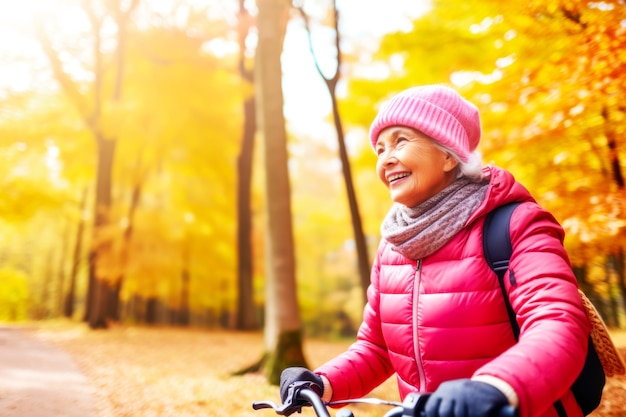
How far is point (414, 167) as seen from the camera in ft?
6.23

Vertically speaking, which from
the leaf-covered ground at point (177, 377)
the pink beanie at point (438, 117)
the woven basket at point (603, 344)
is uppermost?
the pink beanie at point (438, 117)

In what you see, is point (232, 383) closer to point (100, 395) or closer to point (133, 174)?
point (100, 395)

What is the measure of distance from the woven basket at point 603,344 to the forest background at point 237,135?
2.98 meters

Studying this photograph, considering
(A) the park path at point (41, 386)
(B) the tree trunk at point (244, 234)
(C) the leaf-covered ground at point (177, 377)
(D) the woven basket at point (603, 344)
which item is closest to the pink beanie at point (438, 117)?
(D) the woven basket at point (603, 344)

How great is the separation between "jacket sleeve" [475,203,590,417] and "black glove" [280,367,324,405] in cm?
70

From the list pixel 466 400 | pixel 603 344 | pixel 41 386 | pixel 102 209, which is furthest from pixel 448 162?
pixel 102 209

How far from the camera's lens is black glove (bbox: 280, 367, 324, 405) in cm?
174

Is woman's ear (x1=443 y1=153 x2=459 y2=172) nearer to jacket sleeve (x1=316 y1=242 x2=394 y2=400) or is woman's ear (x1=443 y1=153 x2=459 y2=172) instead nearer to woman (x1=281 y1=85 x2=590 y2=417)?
woman (x1=281 y1=85 x2=590 y2=417)

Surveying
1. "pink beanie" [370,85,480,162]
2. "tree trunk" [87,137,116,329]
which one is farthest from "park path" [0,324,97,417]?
"tree trunk" [87,137,116,329]

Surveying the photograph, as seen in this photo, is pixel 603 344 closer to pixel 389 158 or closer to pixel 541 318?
pixel 541 318

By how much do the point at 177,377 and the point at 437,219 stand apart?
6167 mm

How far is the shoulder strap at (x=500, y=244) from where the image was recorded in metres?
1.64

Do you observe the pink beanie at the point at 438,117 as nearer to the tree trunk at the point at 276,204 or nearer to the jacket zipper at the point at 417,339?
the jacket zipper at the point at 417,339

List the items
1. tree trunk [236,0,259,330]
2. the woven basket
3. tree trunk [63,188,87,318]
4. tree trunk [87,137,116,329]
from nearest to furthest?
the woven basket < tree trunk [87,137,116,329] < tree trunk [236,0,259,330] < tree trunk [63,188,87,318]
